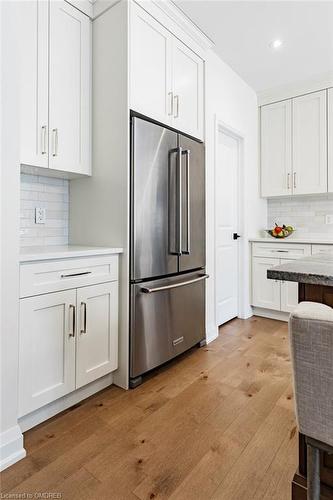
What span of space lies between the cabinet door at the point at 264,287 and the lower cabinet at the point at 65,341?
2.19 metres

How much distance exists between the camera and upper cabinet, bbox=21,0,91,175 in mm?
1829

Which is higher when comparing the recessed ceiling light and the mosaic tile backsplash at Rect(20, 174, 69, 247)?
the recessed ceiling light

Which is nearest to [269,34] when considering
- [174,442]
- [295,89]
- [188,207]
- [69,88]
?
[295,89]

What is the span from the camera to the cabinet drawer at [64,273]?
1523 mm

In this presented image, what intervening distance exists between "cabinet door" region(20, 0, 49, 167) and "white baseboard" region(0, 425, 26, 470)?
1.46 m

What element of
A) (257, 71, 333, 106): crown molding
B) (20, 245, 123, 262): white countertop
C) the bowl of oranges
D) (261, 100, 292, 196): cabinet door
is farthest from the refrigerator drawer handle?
(257, 71, 333, 106): crown molding

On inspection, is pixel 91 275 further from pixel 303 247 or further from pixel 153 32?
pixel 303 247

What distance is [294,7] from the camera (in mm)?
2365

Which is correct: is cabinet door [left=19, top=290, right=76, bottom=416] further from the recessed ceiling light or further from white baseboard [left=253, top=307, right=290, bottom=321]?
the recessed ceiling light

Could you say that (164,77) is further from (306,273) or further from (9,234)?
(306,273)

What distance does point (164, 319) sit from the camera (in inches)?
88.4

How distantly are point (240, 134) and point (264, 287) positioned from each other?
182cm

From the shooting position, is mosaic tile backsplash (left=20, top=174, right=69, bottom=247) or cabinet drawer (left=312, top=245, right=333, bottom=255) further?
cabinet drawer (left=312, top=245, right=333, bottom=255)

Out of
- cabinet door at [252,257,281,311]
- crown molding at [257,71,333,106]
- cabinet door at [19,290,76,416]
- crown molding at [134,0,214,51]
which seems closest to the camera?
cabinet door at [19,290,76,416]
